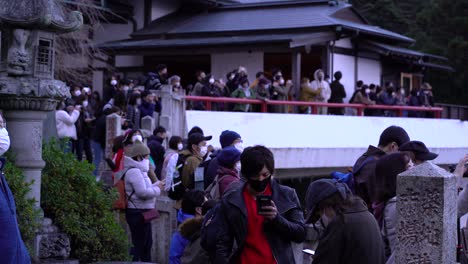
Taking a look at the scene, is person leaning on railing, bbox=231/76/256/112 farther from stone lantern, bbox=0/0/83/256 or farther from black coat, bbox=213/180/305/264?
black coat, bbox=213/180/305/264

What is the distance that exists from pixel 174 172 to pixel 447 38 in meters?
27.2

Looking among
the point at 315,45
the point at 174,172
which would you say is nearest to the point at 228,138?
the point at 174,172

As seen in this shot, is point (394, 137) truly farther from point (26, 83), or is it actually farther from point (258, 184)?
point (26, 83)

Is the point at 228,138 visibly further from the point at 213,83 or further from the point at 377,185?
the point at 213,83

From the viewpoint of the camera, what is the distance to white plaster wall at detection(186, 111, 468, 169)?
16766mm

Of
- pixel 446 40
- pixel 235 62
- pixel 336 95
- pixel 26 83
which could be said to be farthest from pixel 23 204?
pixel 446 40

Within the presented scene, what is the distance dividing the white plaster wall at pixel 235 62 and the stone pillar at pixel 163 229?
42.8 ft

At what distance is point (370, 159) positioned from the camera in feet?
20.9

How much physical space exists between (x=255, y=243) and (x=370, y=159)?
4.97ft

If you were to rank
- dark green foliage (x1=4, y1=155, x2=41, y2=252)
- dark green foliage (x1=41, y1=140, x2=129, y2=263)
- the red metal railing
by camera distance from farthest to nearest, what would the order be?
the red metal railing, dark green foliage (x1=41, y1=140, x2=129, y2=263), dark green foliage (x1=4, y1=155, x2=41, y2=252)

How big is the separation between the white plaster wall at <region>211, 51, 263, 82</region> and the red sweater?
18.8 m


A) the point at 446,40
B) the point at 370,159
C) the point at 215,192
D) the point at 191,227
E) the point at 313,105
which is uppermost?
the point at 446,40

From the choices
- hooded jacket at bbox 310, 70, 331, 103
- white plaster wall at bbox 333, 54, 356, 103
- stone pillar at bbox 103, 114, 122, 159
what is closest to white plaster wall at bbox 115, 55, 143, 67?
white plaster wall at bbox 333, 54, 356, 103

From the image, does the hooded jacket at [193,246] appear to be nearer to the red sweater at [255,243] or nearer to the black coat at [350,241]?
the red sweater at [255,243]
